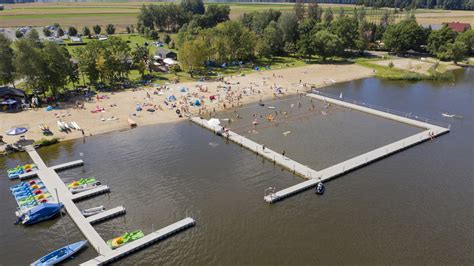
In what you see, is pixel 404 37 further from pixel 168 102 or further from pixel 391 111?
pixel 168 102

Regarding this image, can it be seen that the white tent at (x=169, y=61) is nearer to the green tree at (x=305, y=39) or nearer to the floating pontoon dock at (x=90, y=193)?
the green tree at (x=305, y=39)

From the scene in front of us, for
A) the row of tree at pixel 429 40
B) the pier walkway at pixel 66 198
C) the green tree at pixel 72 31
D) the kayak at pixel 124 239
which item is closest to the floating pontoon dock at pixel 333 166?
the kayak at pixel 124 239

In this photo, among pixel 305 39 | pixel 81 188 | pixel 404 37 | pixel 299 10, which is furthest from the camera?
pixel 299 10

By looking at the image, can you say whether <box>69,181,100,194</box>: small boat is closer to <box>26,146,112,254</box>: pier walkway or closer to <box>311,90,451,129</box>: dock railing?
<box>26,146,112,254</box>: pier walkway

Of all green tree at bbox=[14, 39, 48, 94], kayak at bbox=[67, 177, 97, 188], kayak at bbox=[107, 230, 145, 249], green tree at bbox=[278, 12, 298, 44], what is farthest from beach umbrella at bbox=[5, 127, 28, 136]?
green tree at bbox=[278, 12, 298, 44]

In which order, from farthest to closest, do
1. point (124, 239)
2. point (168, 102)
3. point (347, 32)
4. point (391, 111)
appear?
1. point (347, 32)
2. point (168, 102)
3. point (391, 111)
4. point (124, 239)

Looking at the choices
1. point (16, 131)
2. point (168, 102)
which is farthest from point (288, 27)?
point (16, 131)

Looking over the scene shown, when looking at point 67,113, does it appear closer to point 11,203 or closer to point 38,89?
point 38,89
